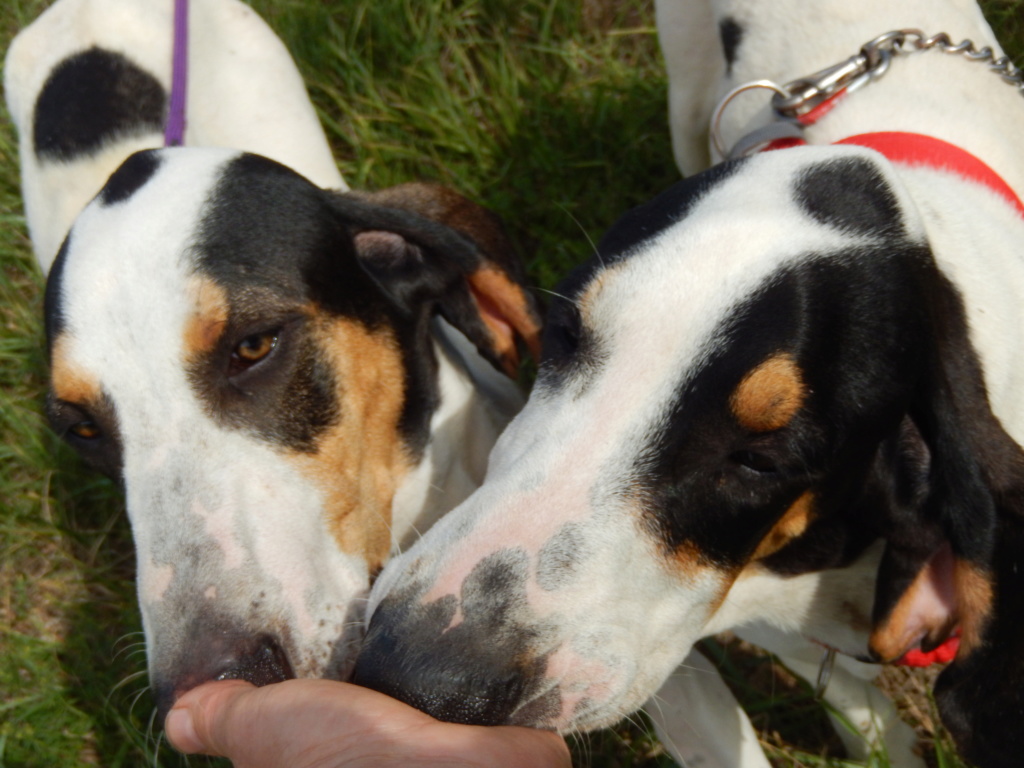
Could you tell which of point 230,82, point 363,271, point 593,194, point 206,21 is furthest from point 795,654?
point 206,21

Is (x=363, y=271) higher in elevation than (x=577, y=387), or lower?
lower

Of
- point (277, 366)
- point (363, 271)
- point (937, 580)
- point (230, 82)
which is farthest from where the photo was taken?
point (230, 82)

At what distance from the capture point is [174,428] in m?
2.37

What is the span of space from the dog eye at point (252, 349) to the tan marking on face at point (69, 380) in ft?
1.10

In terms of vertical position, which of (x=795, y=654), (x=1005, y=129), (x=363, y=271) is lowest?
(x=795, y=654)

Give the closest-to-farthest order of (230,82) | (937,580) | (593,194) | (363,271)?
(937,580)
(363,271)
(230,82)
(593,194)

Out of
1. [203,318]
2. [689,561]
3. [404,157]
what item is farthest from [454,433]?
[404,157]

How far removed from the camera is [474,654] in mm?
1845

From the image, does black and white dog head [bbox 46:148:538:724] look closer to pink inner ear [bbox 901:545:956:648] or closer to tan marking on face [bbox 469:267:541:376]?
tan marking on face [bbox 469:267:541:376]

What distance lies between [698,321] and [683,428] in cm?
22

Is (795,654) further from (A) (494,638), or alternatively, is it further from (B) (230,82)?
(B) (230,82)

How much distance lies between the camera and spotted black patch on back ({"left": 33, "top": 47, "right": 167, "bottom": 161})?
3.59m

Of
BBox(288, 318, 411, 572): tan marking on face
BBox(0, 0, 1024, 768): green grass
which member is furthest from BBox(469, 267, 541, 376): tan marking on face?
BBox(0, 0, 1024, 768): green grass

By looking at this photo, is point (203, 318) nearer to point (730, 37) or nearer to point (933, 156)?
point (933, 156)
